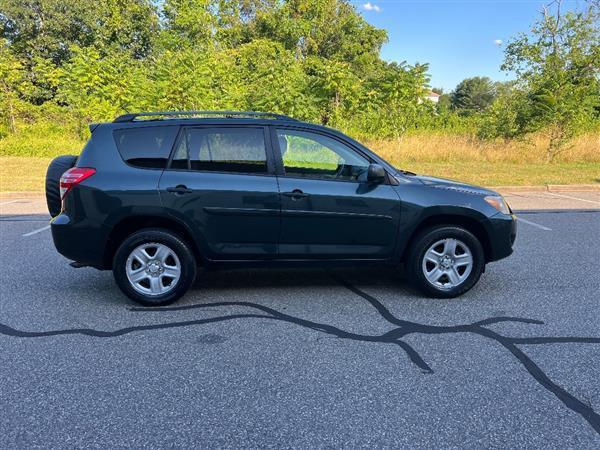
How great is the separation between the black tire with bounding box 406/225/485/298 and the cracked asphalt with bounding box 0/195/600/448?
0.35 feet

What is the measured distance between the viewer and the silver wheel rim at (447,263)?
4.69 m

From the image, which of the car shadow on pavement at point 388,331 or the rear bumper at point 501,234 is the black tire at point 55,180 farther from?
the rear bumper at point 501,234

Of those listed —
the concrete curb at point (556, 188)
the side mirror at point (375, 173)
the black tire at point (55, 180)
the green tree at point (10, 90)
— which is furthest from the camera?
the green tree at point (10, 90)

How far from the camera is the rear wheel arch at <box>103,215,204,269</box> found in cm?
447

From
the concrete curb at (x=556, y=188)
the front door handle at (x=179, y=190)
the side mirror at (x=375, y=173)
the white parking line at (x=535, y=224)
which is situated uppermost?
the side mirror at (x=375, y=173)

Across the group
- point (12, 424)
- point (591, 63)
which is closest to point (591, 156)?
point (591, 63)

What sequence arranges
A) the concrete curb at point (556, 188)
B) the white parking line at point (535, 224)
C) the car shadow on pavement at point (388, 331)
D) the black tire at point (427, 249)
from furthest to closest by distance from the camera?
the concrete curb at point (556, 188) < the white parking line at point (535, 224) < the black tire at point (427, 249) < the car shadow on pavement at point (388, 331)

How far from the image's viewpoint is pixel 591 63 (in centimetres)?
1600

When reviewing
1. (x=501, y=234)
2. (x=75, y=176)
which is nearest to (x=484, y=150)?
(x=501, y=234)

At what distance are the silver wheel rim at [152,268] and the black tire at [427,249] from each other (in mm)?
2222

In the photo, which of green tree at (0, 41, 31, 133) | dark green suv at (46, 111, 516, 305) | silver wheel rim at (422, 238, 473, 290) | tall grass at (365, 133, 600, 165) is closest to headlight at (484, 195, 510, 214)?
dark green suv at (46, 111, 516, 305)

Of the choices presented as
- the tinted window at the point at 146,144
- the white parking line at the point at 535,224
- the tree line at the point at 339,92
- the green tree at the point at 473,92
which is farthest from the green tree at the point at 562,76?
the green tree at the point at 473,92

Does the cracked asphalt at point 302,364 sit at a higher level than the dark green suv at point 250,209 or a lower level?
lower

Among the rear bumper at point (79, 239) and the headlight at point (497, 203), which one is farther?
the headlight at point (497, 203)
